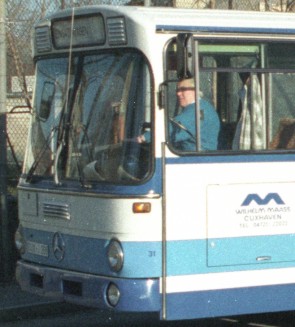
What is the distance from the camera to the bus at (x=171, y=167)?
30.0 feet

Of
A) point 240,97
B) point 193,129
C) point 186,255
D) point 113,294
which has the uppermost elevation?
point 240,97

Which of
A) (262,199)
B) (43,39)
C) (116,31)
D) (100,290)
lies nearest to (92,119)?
(116,31)

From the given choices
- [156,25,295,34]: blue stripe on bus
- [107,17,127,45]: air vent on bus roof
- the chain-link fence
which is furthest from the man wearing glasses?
the chain-link fence

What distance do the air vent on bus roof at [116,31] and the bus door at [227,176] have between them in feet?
1.37

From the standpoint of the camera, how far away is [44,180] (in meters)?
10.1

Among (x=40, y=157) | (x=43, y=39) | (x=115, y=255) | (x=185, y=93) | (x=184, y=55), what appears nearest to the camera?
(x=184, y=55)

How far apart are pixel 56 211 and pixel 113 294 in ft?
3.55

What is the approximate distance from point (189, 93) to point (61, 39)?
1.51 meters

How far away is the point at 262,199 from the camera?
31.4 ft

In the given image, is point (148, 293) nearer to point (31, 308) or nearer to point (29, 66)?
point (31, 308)

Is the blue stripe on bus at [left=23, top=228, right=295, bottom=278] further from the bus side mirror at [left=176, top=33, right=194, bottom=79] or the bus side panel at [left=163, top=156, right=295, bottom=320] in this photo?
the bus side mirror at [left=176, top=33, right=194, bottom=79]

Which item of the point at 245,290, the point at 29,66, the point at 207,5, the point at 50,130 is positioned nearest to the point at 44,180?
the point at 50,130

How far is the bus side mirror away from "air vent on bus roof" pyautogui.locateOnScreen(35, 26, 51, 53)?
1.73 metres

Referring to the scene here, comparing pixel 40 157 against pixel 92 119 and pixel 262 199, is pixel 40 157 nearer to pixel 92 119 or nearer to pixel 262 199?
pixel 92 119
